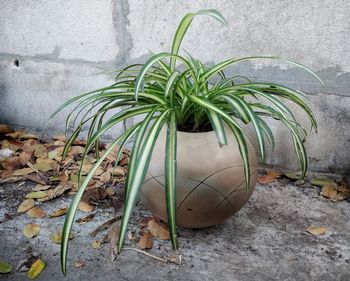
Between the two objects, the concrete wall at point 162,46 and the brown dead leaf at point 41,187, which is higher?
the concrete wall at point 162,46

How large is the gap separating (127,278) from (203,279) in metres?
0.23

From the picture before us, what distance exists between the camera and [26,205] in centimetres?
166

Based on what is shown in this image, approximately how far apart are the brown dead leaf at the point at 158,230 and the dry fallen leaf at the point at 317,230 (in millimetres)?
514

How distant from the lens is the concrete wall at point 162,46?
1687 millimetres

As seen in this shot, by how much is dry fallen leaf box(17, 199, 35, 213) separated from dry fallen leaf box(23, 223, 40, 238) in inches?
4.7

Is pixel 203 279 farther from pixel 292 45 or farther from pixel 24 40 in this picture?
pixel 24 40

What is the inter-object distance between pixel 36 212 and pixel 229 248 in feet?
2.46

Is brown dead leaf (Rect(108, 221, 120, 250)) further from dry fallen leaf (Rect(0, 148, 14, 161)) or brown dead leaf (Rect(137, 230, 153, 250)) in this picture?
dry fallen leaf (Rect(0, 148, 14, 161))

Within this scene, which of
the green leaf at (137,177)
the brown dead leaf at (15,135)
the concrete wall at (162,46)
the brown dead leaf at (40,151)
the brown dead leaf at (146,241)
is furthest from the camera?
the brown dead leaf at (15,135)

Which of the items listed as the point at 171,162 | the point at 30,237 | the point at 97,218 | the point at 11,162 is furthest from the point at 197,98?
the point at 11,162

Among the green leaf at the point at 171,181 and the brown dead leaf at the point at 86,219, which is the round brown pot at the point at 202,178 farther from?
the brown dead leaf at the point at 86,219

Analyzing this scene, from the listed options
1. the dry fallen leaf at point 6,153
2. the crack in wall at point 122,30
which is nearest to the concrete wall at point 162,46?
the crack in wall at point 122,30

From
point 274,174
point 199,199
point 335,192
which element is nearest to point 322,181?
point 335,192

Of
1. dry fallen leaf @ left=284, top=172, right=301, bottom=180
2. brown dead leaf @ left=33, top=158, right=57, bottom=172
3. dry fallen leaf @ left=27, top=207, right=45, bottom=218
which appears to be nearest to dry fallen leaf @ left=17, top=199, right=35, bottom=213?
dry fallen leaf @ left=27, top=207, right=45, bottom=218
